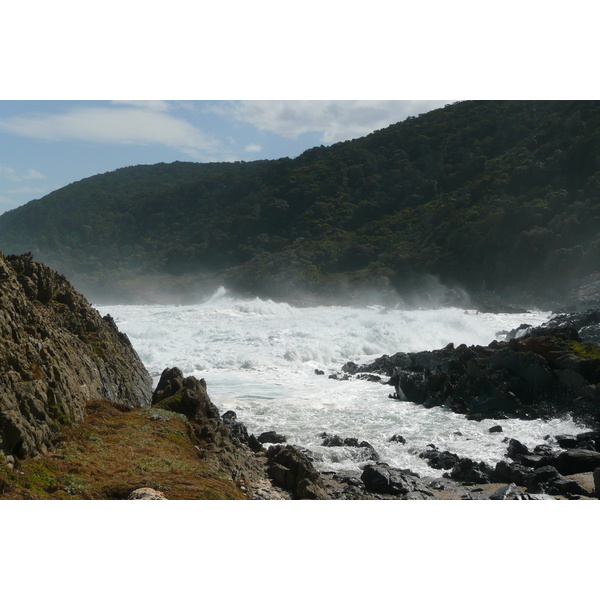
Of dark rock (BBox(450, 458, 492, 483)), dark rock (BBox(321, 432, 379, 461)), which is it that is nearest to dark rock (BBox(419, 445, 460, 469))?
dark rock (BBox(450, 458, 492, 483))

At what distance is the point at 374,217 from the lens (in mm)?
77125

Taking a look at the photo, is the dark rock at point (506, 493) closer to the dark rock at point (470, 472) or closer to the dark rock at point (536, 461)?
the dark rock at point (470, 472)

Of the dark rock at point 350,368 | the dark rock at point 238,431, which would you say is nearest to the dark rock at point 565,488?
the dark rock at point 238,431

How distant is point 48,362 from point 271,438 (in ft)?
22.5

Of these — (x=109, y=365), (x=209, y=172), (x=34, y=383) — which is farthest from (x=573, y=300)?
(x=209, y=172)

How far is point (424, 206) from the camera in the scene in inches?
2840

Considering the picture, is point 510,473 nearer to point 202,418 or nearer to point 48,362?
point 202,418

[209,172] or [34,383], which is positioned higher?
[209,172]

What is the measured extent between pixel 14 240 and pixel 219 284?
121 feet

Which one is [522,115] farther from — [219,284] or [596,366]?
[596,366]

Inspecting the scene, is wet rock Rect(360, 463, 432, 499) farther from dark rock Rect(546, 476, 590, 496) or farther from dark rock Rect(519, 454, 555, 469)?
dark rock Rect(519, 454, 555, 469)

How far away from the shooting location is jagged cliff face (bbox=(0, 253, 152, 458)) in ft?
28.5

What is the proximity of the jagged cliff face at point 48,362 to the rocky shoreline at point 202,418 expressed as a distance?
0.09 ft

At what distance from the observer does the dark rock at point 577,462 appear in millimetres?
13141
